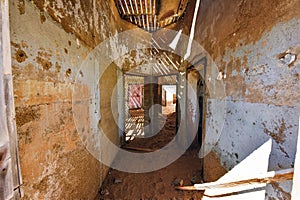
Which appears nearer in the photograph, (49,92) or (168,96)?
(49,92)

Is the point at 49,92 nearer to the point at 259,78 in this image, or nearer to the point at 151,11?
the point at 259,78

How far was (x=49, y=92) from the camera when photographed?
1015mm

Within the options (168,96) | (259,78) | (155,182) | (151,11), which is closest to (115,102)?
(155,182)

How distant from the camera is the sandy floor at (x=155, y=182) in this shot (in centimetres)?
184

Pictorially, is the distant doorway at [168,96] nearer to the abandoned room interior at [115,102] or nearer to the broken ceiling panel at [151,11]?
the broken ceiling panel at [151,11]

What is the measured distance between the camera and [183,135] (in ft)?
10.9

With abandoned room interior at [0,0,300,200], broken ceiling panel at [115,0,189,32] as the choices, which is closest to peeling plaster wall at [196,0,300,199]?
abandoned room interior at [0,0,300,200]

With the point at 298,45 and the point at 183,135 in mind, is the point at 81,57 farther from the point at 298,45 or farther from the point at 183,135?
the point at 183,135

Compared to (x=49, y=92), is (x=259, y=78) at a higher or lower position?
higher

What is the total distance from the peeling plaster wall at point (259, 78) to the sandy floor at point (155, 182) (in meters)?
0.94

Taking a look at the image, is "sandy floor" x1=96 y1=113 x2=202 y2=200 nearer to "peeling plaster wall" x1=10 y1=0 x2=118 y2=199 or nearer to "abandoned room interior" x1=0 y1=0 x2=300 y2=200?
"abandoned room interior" x1=0 y1=0 x2=300 y2=200

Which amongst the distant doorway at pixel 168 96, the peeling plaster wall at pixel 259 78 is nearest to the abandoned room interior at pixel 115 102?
the peeling plaster wall at pixel 259 78

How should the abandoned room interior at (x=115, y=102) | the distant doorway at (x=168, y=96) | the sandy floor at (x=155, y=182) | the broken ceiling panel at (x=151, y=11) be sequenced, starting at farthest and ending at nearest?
the distant doorway at (x=168, y=96) < the broken ceiling panel at (x=151, y=11) < the sandy floor at (x=155, y=182) < the abandoned room interior at (x=115, y=102)

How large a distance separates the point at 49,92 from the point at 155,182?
2.06 meters
